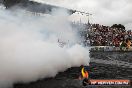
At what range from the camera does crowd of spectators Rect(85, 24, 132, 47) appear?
142ft

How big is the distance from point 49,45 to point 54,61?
964 millimetres

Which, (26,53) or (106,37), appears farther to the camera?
(106,37)

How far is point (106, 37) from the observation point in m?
48.6

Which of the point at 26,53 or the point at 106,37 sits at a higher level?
the point at 106,37

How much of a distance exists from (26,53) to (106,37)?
35810mm

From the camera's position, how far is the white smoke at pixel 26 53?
12.6 m

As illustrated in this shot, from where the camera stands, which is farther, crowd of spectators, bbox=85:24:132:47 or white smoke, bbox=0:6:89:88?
crowd of spectators, bbox=85:24:132:47

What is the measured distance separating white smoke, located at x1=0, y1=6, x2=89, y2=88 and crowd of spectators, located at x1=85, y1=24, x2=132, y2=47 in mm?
24513

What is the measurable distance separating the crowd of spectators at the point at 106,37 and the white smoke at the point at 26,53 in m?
24.5

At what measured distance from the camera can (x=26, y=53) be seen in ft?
45.0

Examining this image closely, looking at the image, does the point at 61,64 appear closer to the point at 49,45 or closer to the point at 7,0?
the point at 49,45

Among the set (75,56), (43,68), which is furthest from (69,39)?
(43,68)

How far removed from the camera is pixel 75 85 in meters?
12.4

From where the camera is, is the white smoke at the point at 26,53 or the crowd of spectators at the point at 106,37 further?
the crowd of spectators at the point at 106,37
